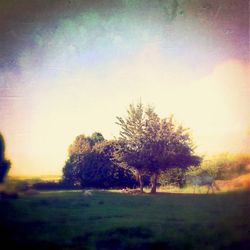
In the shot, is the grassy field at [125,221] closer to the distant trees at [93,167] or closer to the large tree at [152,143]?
the distant trees at [93,167]

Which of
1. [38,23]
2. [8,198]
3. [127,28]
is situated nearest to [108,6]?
[127,28]

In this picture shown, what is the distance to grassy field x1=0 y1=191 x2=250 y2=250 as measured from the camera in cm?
464

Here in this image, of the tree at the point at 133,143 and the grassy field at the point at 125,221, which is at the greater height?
the tree at the point at 133,143

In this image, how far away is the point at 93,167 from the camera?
16.3 feet

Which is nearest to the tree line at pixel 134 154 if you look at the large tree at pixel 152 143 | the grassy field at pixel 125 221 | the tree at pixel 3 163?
the large tree at pixel 152 143

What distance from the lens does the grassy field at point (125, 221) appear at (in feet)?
→ 15.2

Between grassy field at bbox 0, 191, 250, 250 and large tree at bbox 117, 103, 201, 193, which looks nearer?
grassy field at bbox 0, 191, 250, 250

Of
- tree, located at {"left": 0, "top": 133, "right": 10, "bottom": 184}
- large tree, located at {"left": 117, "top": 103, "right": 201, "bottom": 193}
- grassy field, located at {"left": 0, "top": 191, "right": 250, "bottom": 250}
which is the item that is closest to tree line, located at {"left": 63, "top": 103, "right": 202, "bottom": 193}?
large tree, located at {"left": 117, "top": 103, "right": 201, "bottom": 193}

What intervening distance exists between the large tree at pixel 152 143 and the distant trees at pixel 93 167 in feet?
0.69

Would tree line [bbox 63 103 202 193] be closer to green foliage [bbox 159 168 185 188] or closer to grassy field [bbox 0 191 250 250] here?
green foliage [bbox 159 168 185 188]

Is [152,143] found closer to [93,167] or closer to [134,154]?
[134,154]

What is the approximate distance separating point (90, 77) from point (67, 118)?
71 centimetres

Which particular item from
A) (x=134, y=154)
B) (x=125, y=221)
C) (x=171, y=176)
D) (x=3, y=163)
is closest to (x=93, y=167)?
(x=134, y=154)

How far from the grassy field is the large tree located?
45 centimetres
